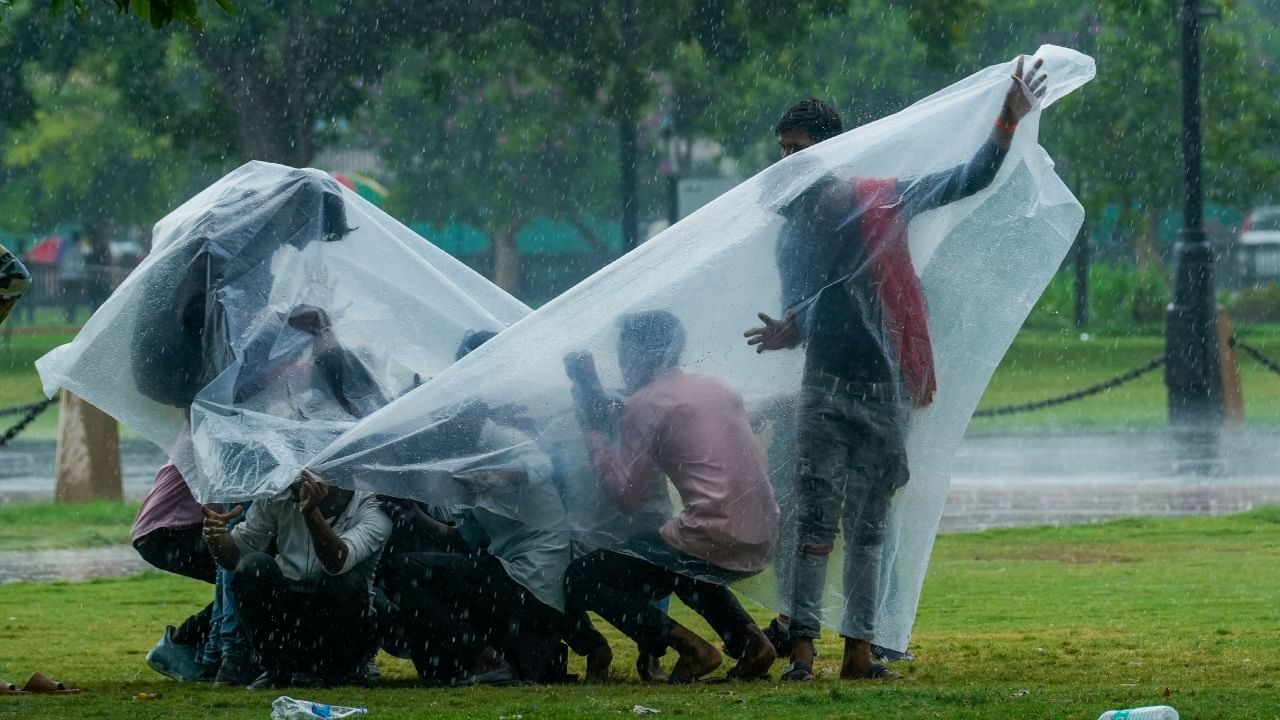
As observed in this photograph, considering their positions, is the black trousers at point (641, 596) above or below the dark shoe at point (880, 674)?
above

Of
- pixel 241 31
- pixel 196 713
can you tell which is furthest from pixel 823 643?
pixel 241 31

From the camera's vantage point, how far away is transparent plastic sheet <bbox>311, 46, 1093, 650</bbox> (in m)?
6.41

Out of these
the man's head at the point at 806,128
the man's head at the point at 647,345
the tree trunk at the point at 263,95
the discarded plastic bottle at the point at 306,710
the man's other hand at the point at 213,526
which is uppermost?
the tree trunk at the point at 263,95

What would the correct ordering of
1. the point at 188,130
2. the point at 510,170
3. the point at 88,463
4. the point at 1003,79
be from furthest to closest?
1. the point at 510,170
2. the point at 188,130
3. the point at 88,463
4. the point at 1003,79

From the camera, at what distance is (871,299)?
6410 millimetres

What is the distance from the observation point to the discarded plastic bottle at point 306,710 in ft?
18.0

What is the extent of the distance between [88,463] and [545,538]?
724cm

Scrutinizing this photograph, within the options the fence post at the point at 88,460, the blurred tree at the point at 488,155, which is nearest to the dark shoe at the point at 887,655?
the fence post at the point at 88,460

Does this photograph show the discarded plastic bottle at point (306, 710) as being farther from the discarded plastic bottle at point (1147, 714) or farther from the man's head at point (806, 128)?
the man's head at point (806, 128)

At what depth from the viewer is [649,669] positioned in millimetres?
6609

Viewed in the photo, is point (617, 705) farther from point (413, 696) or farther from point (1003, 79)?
point (1003, 79)

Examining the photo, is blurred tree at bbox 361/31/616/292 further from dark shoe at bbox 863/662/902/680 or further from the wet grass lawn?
dark shoe at bbox 863/662/902/680

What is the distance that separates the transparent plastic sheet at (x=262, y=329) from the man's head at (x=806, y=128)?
155 cm

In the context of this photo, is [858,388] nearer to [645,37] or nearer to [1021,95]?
[1021,95]
